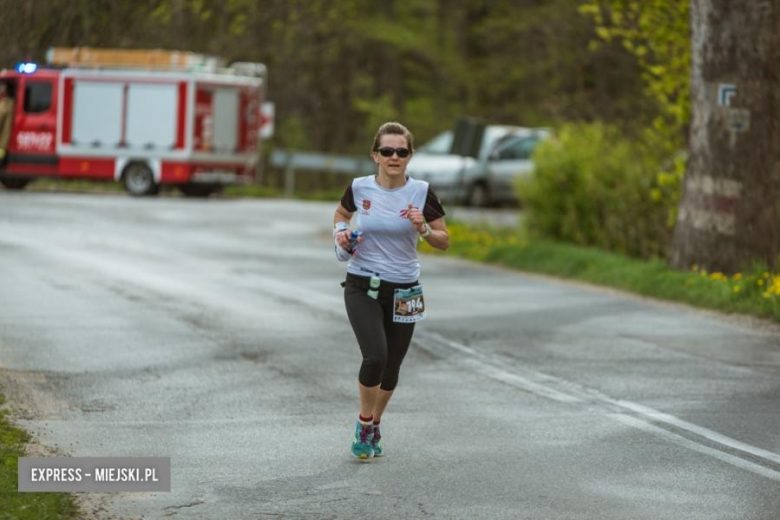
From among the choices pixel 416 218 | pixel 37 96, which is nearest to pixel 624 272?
pixel 416 218

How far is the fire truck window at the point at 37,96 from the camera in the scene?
3531 cm

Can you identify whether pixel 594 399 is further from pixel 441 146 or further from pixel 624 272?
pixel 441 146

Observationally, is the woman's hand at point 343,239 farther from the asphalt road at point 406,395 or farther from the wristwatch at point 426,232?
the asphalt road at point 406,395

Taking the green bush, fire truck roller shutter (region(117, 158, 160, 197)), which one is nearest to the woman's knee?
the green bush

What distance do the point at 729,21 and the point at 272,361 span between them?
313 inches

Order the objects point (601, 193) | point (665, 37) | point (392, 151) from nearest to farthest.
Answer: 1. point (392, 151)
2. point (665, 37)
3. point (601, 193)

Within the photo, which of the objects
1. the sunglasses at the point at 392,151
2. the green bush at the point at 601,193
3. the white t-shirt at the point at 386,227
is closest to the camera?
the sunglasses at the point at 392,151

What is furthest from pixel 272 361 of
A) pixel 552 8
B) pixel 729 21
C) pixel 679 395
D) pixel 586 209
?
pixel 552 8

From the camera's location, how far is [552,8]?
47062mm

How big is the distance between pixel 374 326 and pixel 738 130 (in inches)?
416

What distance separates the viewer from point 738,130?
60.8ft

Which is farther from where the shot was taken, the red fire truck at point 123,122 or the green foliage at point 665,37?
the red fire truck at point 123,122

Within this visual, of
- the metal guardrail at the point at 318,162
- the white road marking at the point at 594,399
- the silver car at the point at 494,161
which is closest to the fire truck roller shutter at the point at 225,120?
the silver car at the point at 494,161

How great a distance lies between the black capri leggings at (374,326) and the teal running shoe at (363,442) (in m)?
0.23
